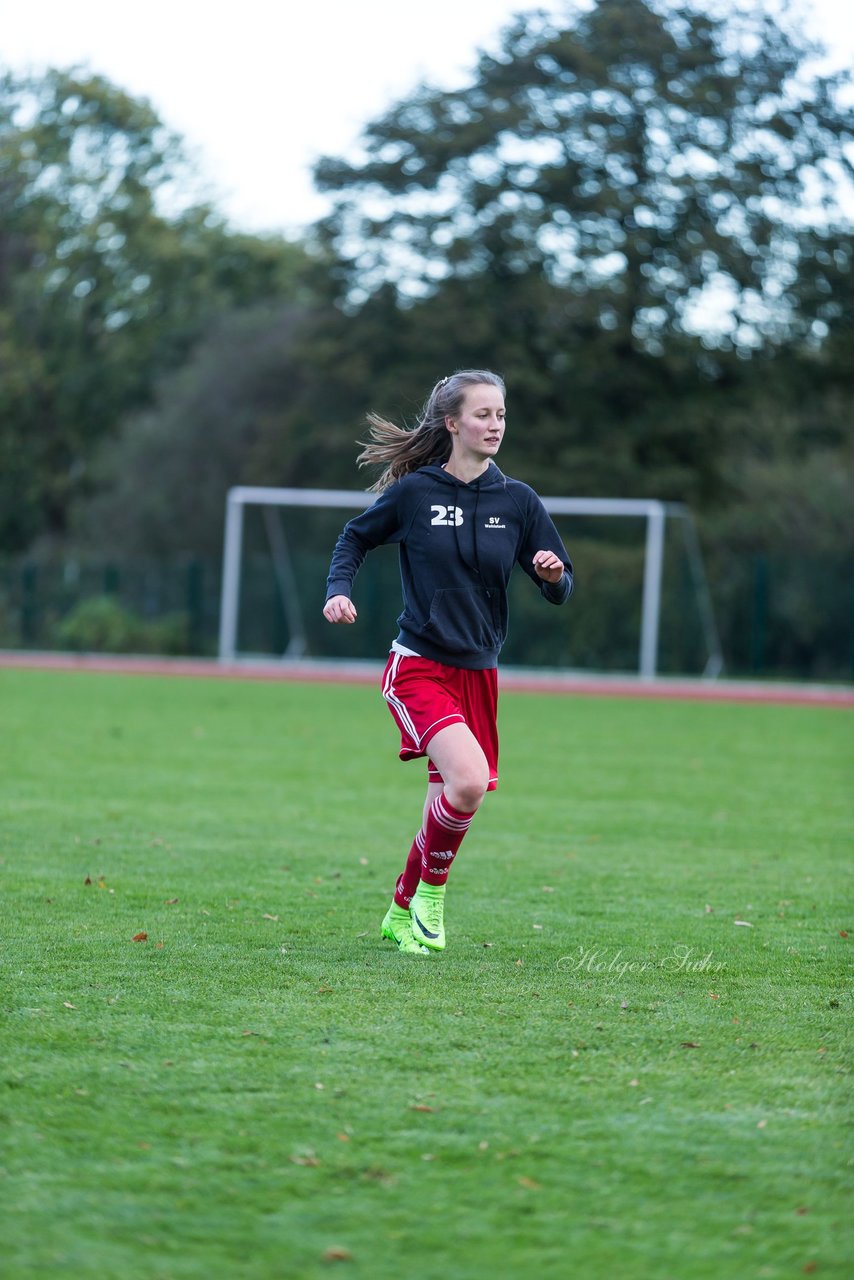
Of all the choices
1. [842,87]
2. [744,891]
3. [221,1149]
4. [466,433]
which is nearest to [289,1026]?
[221,1149]

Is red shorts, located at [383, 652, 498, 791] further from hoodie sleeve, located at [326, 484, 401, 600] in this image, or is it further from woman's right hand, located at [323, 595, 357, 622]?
hoodie sleeve, located at [326, 484, 401, 600]

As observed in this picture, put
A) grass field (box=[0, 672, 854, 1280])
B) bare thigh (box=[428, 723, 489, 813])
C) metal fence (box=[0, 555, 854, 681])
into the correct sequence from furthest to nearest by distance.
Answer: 1. metal fence (box=[0, 555, 854, 681])
2. bare thigh (box=[428, 723, 489, 813])
3. grass field (box=[0, 672, 854, 1280])

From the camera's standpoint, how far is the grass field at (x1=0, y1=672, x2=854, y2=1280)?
2.98 metres

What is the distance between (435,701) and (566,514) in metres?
24.8

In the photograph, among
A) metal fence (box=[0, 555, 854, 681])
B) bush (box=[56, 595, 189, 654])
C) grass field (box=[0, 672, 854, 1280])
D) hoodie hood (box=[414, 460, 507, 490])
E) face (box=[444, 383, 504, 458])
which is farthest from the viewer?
bush (box=[56, 595, 189, 654])

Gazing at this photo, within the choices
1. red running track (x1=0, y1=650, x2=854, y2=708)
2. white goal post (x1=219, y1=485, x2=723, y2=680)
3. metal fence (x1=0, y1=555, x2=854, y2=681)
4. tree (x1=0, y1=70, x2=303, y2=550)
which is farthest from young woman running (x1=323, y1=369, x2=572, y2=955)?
tree (x1=0, y1=70, x2=303, y2=550)

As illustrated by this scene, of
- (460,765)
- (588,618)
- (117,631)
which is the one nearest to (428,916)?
(460,765)

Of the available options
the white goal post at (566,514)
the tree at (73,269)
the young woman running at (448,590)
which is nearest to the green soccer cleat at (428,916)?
the young woman running at (448,590)

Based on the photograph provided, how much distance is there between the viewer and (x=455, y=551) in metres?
5.57

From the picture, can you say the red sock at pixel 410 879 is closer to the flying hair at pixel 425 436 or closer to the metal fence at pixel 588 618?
the flying hair at pixel 425 436

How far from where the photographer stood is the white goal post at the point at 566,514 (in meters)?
27.5

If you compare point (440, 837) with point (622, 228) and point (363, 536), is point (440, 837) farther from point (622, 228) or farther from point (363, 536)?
point (622, 228)

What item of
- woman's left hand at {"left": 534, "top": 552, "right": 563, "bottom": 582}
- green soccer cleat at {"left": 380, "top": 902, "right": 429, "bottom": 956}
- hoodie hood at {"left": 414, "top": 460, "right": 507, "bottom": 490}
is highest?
hoodie hood at {"left": 414, "top": 460, "right": 507, "bottom": 490}

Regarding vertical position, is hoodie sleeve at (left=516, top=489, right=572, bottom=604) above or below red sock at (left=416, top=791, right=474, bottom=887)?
above
